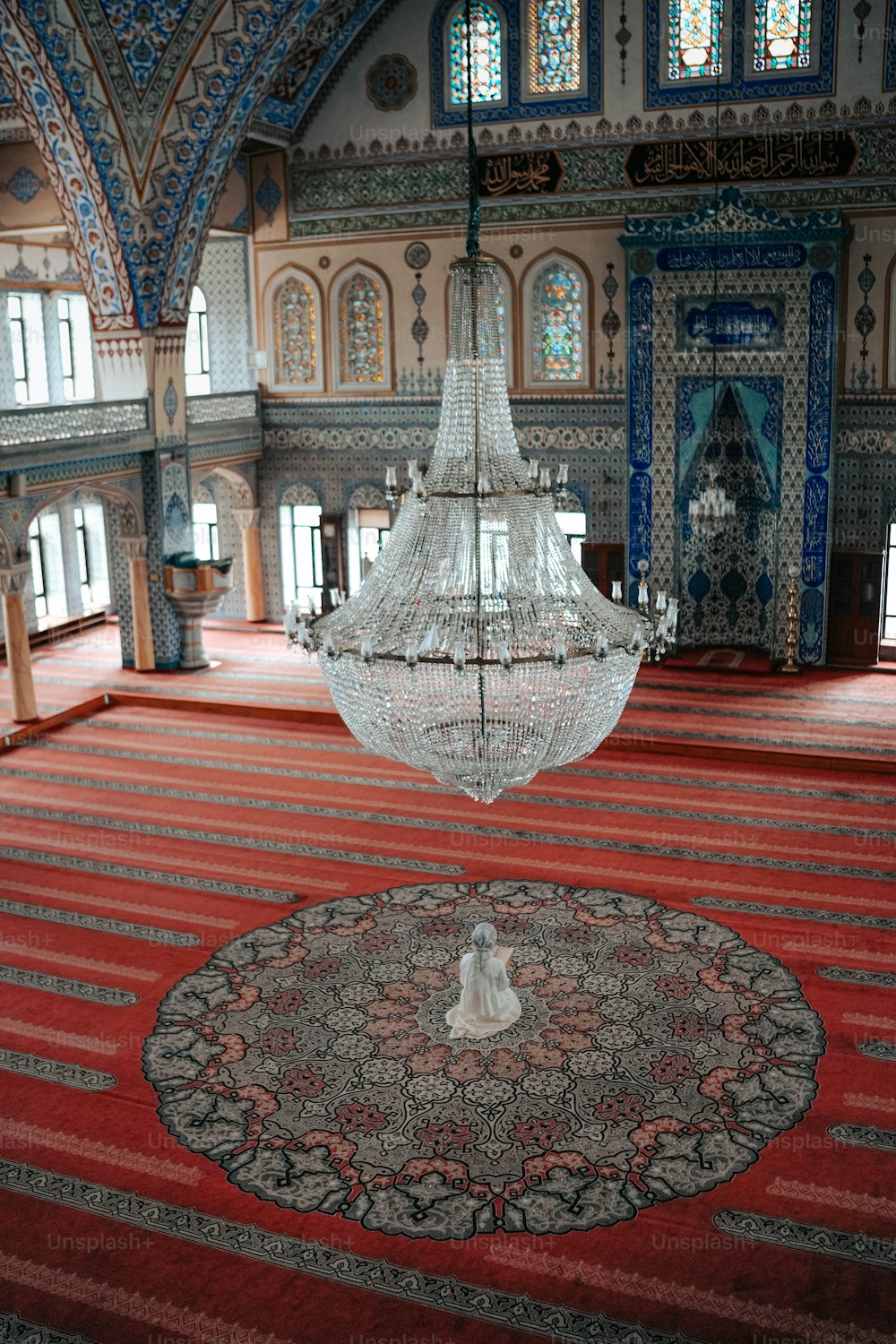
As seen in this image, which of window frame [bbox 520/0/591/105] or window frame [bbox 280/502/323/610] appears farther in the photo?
window frame [bbox 280/502/323/610]

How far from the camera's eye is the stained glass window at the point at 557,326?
11242mm

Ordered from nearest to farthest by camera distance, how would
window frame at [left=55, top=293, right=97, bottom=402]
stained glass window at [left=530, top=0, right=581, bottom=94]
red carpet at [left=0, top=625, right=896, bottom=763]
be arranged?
1. red carpet at [left=0, top=625, right=896, bottom=763]
2. stained glass window at [left=530, top=0, right=581, bottom=94]
3. window frame at [left=55, top=293, right=97, bottom=402]

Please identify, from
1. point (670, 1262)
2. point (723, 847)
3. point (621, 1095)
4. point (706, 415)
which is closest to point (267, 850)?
point (723, 847)

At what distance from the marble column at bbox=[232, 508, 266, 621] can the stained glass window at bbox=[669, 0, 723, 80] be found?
5.25 meters

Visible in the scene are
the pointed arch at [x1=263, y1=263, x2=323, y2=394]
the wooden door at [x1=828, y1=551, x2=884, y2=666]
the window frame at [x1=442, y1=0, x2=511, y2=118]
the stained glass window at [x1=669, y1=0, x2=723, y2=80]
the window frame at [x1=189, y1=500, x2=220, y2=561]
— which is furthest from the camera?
the window frame at [x1=189, y1=500, x2=220, y2=561]

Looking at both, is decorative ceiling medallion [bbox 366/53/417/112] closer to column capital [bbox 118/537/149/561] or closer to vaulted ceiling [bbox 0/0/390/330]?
vaulted ceiling [bbox 0/0/390/330]

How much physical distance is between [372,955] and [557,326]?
22.8 feet

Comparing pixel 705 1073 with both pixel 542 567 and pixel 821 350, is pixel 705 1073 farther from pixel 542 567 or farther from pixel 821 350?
pixel 821 350

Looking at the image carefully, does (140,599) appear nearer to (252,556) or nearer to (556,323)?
(252,556)

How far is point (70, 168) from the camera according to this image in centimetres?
998

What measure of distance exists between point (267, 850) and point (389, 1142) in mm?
2832

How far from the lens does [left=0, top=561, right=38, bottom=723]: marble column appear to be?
942 centimetres

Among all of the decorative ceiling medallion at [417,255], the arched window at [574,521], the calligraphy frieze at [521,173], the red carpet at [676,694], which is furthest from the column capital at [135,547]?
the calligraphy frieze at [521,173]

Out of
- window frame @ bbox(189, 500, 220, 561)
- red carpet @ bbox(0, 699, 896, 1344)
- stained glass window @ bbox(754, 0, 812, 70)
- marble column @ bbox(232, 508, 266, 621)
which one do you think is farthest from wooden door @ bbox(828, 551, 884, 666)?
window frame @ bbox(189, 500, 220, 561)
